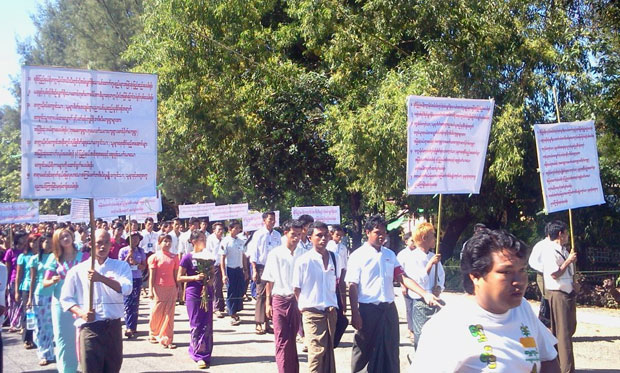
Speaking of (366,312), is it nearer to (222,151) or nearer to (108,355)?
(108,355)

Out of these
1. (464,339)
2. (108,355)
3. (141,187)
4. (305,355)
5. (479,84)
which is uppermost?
(479,84)

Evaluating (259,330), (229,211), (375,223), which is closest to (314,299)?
(375,223)

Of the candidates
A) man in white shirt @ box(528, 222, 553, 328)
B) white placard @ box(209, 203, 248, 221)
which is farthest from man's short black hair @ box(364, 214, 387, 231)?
white placard @ box(209, 203, 248, 221)

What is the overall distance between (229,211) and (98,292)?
1155 centimetres

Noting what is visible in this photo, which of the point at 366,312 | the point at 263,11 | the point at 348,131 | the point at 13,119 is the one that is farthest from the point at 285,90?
the point at 13,119

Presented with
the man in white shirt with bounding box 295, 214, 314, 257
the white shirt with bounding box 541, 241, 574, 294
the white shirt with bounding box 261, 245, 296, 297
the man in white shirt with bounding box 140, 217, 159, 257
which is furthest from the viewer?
the man in white shirt with bounding box 140, 217, 159, 257

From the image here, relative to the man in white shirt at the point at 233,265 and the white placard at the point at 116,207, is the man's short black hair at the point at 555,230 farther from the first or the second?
the white placard at the point at 116,207

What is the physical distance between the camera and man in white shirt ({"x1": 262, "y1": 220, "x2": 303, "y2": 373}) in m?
7.80

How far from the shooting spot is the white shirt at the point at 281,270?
816cm

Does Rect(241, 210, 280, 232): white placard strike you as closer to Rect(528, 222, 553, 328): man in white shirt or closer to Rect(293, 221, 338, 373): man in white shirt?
Rect(528, 222, 553, 328): man in white shirt

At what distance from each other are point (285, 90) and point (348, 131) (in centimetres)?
410

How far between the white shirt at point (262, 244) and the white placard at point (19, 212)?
6.88m

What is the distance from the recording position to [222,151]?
1828cm

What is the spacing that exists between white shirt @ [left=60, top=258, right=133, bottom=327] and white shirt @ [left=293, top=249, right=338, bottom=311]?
74.8 inches
